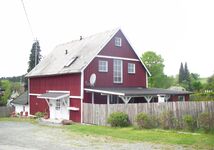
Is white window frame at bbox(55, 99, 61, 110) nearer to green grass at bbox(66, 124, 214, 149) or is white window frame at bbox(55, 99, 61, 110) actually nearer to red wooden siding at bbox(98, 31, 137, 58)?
red wooden siding at bbox(98, 31, 137, 58)

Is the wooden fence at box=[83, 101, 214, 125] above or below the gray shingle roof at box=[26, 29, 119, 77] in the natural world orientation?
below

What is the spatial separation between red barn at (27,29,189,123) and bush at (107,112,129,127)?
3.17 meters

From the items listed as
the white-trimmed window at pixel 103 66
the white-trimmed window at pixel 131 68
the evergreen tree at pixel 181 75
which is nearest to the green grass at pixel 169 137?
the white-trimmed window at pixel 103 66

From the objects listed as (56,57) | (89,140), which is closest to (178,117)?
(89,140)

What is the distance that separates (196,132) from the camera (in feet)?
60.7

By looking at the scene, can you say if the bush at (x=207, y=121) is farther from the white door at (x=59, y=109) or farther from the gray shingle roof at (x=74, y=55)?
the white door at (x=59, y=109)

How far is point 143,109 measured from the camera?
72.8 feet

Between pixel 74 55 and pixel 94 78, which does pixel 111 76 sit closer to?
pixel 94 78

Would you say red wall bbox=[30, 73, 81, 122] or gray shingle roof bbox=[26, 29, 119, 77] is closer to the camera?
red wall bbox=[30, 73, 81, 122]

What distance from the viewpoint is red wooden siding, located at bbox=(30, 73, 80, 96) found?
2967 cm

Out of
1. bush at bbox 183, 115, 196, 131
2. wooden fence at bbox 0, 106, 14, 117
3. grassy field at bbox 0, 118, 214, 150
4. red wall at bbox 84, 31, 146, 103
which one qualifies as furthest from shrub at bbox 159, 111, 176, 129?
wooden fence at bbox 0, 106, 14, 117

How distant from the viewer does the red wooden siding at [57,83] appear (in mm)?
29672

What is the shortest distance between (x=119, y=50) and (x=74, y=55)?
15.7 feet

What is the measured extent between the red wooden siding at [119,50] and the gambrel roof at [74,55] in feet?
1.66
